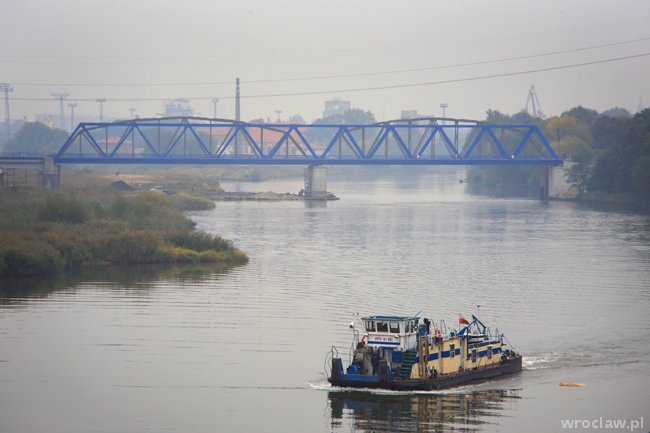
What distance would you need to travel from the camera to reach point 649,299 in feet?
157

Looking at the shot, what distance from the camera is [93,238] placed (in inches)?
2386

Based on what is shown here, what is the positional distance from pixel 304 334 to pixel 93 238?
26692 mm

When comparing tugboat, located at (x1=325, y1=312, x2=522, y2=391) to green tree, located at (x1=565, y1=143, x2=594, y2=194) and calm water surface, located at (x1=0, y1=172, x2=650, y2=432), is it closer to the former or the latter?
calm water surface, located at (x1=0, y1=172, x2=650, y2=432)

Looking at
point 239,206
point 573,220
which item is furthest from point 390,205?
point 573,220

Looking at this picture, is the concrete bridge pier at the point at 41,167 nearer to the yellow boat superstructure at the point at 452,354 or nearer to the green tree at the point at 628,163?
the green tree at the point at 628,163

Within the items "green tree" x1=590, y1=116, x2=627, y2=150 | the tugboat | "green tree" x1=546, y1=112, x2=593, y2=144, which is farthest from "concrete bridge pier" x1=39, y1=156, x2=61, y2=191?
the tugboat

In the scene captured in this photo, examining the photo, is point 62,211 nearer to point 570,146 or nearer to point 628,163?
point 628,163

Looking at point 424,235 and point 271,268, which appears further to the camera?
point 424,235

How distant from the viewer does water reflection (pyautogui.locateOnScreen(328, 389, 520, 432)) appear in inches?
1109

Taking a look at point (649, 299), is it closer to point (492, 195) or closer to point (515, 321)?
point (515, 321)

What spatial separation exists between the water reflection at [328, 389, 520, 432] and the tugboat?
56 centimetres

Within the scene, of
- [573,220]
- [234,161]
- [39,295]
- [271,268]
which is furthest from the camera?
[234,161]

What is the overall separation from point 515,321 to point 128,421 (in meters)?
21.6

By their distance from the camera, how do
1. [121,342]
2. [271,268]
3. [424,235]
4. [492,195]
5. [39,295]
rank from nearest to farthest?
[121,342]
[39,295]
[271,268]
[424,235]
[492,195]
